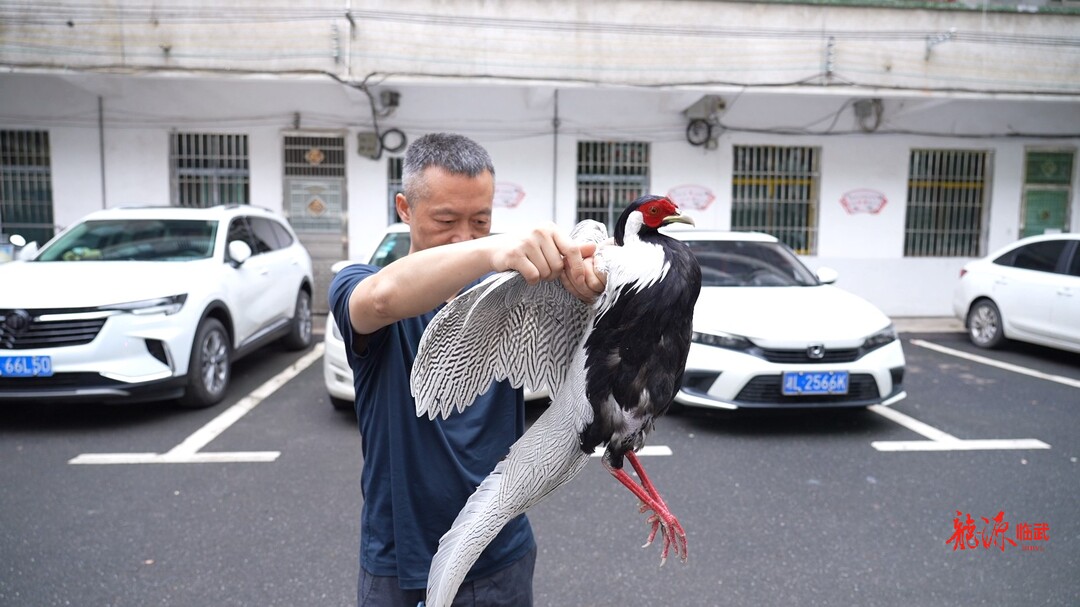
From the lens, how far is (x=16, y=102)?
9219 millimetres

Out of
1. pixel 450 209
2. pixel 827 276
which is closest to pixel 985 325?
pixel 827 276

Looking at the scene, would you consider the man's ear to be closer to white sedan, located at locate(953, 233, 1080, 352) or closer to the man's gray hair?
the man's gray hair

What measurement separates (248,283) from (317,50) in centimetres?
392

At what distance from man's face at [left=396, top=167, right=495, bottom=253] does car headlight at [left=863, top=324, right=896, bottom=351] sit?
436 centimetres

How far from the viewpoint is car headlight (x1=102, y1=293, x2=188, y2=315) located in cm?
478

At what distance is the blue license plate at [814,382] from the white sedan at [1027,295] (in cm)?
404

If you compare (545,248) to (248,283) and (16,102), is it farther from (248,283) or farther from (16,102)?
(16,102)

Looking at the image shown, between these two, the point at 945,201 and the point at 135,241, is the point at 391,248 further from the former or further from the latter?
the point at 945,201

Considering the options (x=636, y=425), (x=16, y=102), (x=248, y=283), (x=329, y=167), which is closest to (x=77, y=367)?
(x=248, y=283)

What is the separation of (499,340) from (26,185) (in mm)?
10897

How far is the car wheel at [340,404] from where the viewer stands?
5282 mm

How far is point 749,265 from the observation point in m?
5.93

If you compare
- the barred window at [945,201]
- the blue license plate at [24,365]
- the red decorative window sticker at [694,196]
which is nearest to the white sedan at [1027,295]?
the barred window at [945,201]

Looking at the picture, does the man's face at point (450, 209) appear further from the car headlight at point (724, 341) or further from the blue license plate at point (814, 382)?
the blue license plate at point (814, 382)
